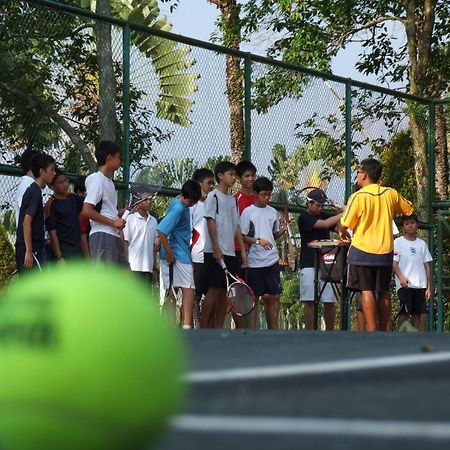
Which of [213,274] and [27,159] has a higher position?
[27,159]

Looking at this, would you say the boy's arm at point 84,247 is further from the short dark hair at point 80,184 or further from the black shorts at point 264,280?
the black shorts at point 264,280

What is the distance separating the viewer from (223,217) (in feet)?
36.3

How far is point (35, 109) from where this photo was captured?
1085 centimetres

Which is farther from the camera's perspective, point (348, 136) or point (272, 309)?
point (348, 136)

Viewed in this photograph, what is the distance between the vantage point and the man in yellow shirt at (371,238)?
11.0 m

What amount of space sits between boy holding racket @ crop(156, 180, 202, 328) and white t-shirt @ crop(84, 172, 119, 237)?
3.58 feet

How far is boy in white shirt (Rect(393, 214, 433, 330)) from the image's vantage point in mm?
14016

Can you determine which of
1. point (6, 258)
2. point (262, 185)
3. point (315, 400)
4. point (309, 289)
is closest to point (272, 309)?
point (309, 289)

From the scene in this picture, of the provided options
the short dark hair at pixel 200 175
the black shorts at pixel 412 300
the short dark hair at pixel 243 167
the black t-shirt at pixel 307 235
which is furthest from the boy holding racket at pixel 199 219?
the black shorts at pixel 412 300

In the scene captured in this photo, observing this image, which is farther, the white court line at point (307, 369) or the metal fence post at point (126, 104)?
the metal fence post at point (126, 104)

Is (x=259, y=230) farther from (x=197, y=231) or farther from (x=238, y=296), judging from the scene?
(x=238, y=296)

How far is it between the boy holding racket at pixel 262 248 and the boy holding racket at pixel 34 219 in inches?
102

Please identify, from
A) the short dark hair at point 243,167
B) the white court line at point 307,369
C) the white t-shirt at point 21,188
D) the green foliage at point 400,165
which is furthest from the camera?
the green foliage at point 400,165

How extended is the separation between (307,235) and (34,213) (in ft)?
12.9
